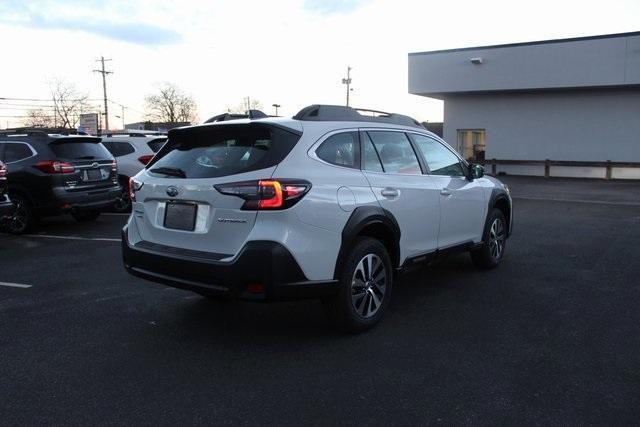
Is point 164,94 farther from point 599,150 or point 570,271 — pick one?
point 570,271

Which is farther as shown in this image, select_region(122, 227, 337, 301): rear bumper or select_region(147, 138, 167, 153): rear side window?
select_region(147, 138, 167, 153): rear side window

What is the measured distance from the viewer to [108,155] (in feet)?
34.0

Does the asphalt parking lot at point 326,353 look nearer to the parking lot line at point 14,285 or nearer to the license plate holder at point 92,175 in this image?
the parking lot line at point 14,285

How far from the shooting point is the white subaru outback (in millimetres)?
3934

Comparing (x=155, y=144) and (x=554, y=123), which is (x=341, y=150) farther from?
(x=554, y=123)

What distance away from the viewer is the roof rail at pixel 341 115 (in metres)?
4.59

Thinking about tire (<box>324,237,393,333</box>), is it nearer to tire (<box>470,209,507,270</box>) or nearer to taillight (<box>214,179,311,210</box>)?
taillight (<box>214,179,311,210</box>)

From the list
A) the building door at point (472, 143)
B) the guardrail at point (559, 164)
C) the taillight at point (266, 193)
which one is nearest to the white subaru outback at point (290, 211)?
the taillight at point (266, 193)

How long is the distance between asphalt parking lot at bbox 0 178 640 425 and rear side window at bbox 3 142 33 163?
128 inches

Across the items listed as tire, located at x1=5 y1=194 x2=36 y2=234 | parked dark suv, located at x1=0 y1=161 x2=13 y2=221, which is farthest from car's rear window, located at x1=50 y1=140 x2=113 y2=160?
parked dark suv, located at x1=0 y1=161 x2=13 y2=221

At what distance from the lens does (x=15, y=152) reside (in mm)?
9703

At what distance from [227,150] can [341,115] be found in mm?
1070

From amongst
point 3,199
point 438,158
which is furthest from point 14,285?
point 438,158

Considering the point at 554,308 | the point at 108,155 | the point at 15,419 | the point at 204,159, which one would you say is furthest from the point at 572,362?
the point at 108,155
